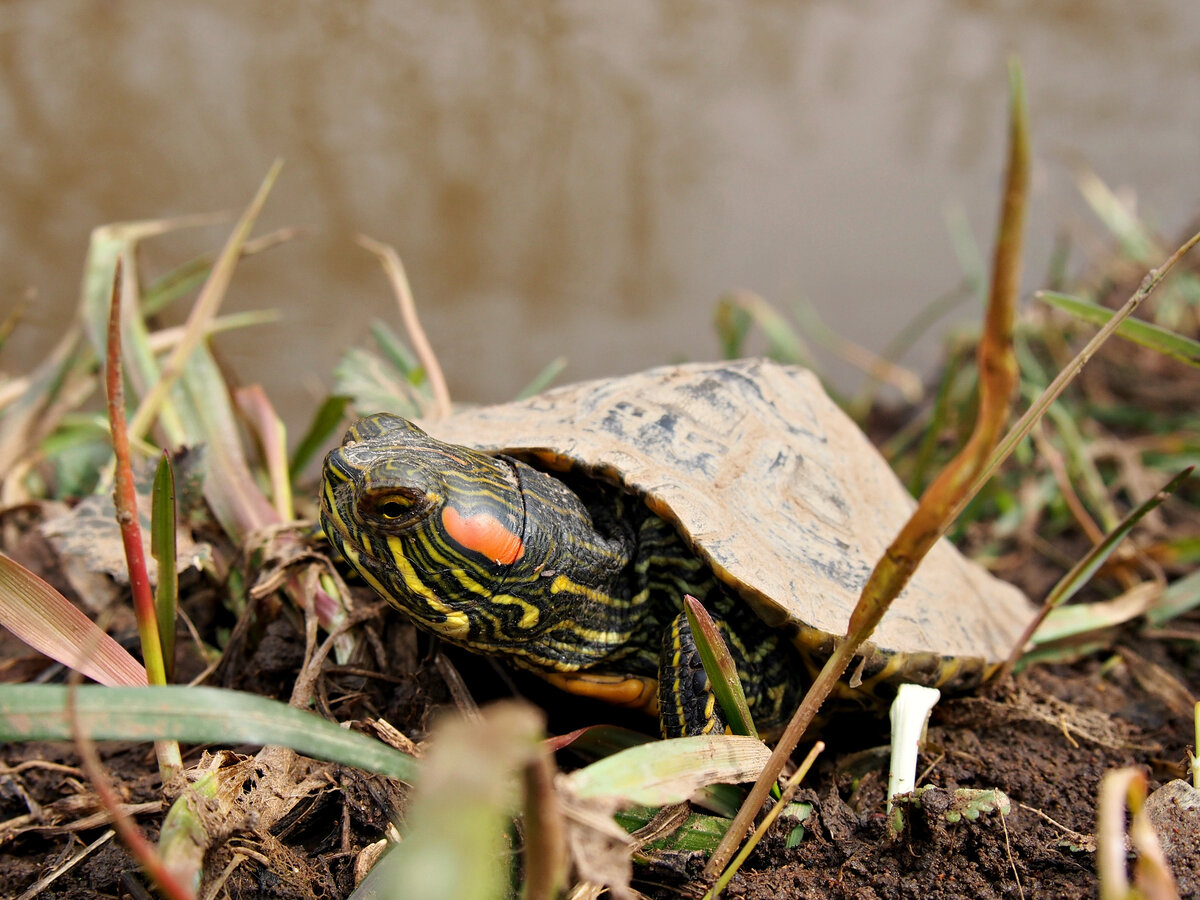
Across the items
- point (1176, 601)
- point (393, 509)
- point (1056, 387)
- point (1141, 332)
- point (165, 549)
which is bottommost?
point (1176, 601)

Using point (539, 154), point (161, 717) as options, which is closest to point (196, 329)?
point (161, 717)

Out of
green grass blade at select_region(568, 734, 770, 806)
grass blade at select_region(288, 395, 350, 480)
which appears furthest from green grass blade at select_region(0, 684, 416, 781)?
grass blade at select_region(288, 395, 350, 480)

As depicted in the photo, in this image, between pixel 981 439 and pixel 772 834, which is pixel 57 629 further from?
pixel 981 439

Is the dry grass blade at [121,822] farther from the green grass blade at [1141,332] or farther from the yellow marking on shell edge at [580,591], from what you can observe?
the green grass blade at [1141,332]

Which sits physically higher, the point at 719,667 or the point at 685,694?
the point at 719,667

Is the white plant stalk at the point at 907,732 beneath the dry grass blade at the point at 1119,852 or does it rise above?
beneath

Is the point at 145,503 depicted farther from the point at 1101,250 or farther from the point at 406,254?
the point at 1101,250

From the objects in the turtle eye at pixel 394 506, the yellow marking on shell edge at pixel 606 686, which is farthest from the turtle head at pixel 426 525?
the yellow marking on shell edge at pixel 606 686
